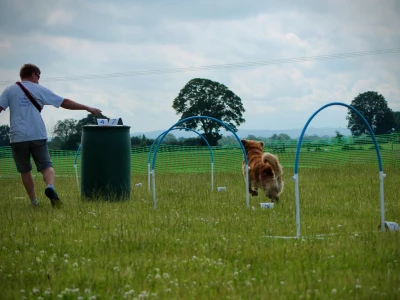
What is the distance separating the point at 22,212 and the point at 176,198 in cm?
306

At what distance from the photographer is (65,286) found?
14.9 ft


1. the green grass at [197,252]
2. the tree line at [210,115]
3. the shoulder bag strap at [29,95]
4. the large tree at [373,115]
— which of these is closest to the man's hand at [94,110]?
the shoulder bag strap at [29,95]

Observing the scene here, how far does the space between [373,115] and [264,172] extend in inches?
1227

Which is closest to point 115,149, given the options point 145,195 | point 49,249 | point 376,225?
point 145,195

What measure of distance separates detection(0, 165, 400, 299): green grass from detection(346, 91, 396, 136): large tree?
1171 inches

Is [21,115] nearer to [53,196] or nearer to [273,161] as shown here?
[53,196]

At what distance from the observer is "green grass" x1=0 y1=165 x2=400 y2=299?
439 centimetres

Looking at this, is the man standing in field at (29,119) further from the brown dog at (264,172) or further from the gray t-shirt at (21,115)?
the brown dog at (264,172)

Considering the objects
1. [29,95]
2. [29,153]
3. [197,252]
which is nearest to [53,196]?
[29,153]

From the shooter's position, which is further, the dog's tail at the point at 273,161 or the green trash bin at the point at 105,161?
the green trash bin at the point at 105,161

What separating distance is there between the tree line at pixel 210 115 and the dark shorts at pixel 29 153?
19065 mm

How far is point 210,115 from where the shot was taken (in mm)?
41438

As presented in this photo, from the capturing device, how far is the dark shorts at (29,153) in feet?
29.4

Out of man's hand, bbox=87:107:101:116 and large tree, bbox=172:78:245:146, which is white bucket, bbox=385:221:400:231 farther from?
large tree, bbox=172:78:245:146
